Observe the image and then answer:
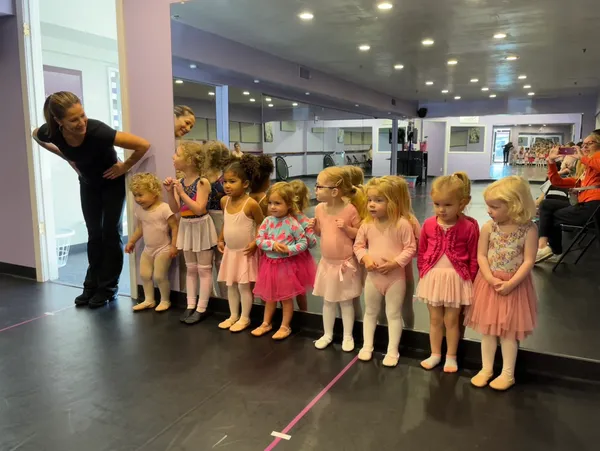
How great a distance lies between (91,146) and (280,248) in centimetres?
151

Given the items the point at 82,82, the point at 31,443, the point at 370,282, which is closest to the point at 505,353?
the point at 370,282

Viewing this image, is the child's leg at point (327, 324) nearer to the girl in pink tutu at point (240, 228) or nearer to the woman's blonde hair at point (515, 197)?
the girl in pink tutu at point (240, 228)

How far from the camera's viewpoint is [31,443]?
5.94 feet

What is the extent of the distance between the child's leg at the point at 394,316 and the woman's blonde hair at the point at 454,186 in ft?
1.77

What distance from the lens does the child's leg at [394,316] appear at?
2473 millimetres

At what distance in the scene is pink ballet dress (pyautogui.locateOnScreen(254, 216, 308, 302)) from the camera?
2.71m

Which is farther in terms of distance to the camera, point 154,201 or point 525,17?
point 525,17

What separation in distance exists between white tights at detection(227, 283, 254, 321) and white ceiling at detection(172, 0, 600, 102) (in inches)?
76.3

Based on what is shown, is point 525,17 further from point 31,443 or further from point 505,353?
point 31,443

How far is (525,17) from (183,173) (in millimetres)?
3346

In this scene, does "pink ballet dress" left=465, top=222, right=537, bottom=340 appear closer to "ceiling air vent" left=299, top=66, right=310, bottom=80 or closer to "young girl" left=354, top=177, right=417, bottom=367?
"young girl" left=354, top=177, right=417, bottom=367

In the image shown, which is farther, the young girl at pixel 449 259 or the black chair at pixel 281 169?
the black chair at pixel 281 169

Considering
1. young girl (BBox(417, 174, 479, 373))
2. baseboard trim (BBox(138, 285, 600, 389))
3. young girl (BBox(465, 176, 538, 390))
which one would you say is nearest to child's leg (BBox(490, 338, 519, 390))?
young girl (BBox(465, 176, 538, 390))

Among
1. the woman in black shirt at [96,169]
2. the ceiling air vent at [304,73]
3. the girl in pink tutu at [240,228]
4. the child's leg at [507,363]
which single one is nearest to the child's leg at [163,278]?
the woman in black shirt at [96,169]
